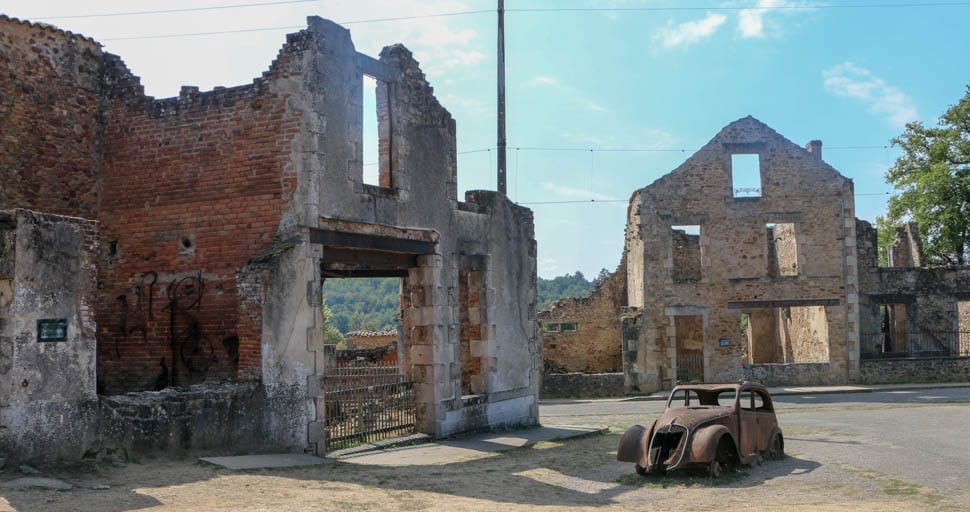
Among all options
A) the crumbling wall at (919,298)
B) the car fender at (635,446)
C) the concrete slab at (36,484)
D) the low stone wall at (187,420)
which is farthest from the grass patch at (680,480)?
the crumbling wall at (919,298)

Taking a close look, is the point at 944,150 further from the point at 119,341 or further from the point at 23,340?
the point at 23,340

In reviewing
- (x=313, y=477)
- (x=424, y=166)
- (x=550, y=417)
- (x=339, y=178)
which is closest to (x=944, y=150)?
(x=550, y=417)

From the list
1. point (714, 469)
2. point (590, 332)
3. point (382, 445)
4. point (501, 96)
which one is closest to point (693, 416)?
point (714, 469)

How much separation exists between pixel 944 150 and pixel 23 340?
38458mm

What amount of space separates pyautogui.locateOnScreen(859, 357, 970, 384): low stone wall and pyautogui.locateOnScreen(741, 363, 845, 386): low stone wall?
106 cm

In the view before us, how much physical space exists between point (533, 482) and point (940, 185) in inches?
1283

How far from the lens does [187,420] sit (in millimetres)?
11375

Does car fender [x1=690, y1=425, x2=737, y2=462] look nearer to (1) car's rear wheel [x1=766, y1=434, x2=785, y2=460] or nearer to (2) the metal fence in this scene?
(1) car's rear wheel [x1=766, y1=434, x2=785, y2=460]

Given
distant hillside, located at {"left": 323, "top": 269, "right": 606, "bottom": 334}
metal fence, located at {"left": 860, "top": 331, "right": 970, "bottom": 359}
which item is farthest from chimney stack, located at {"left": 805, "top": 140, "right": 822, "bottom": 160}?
distant hillside, located at {"left": 323, "top": 269, "right": 606, "bottom": 334}

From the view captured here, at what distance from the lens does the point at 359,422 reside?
1438 cm

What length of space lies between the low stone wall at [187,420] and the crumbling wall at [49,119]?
439cm

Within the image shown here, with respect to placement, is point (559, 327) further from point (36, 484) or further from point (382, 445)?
point (36, 484)

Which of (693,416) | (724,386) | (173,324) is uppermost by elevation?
(173,324)

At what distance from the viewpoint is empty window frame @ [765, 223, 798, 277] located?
34312mm
